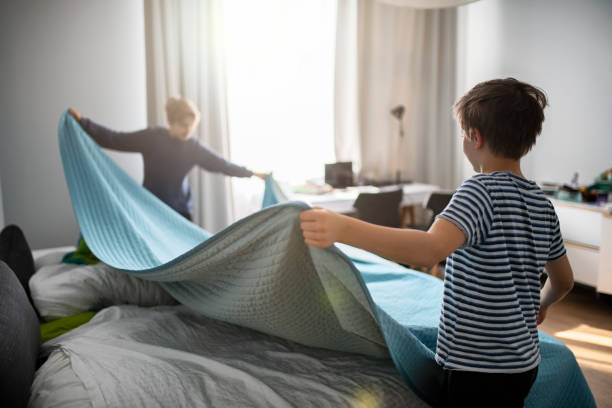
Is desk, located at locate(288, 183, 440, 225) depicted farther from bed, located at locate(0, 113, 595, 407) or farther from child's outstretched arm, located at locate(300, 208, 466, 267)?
child's outstretched arm, located at locate(300, 208, 466, 267)

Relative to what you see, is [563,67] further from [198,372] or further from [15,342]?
[15,342]

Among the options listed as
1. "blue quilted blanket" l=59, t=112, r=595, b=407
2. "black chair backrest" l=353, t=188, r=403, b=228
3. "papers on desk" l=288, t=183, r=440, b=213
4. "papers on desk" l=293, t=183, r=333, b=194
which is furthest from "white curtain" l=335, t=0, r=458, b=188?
"blue quilted blanket" l=59, t=112, r=595, b=407

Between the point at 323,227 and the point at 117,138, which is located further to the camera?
the point at 117,138

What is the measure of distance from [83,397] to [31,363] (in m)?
0.17

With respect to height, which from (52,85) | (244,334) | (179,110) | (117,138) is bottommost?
(244,334)

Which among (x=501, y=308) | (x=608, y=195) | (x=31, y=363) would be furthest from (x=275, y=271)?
(x=608, y=195)

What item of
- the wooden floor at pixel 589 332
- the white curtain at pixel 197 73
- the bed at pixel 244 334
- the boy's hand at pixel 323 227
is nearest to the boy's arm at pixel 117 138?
the white curtain at pixel 197 73

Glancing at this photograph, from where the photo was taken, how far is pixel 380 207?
121 inches

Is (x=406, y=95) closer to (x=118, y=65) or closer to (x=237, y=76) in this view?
(x=237, y=76)

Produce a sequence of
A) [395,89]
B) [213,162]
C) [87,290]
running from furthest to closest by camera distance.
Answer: [395,89]
[213,162]
[87,290]

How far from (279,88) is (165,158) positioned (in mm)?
1526

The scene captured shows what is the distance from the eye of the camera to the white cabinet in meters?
2.73

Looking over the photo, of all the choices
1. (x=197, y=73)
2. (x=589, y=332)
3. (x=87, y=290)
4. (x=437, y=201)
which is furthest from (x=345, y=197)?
(x=87, y=290)

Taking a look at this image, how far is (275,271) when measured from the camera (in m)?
1.06
